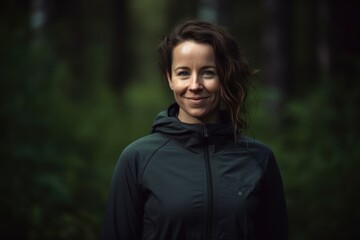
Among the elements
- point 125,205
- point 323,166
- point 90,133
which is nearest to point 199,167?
A: point 125,205

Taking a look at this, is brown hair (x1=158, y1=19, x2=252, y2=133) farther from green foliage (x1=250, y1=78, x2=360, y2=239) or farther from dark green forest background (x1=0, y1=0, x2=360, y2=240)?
green foliage (x1=250, y1=78, x2=360, y2=239)

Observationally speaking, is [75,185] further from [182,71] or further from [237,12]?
[237,12]

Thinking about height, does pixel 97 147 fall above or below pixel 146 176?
below

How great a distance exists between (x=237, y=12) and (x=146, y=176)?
1740 cm

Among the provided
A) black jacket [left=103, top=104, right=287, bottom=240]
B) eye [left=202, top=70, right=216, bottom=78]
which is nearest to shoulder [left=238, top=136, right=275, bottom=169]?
black jacket [left=103, top=104, right=287, bottom=240]

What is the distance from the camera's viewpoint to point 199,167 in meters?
3.16

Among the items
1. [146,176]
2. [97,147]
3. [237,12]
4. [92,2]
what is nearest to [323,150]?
[97,147]

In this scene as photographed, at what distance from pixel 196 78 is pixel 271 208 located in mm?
1002

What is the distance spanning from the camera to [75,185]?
7016 millimetres

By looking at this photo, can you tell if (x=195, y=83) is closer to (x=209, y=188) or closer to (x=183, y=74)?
(x=183, y=74)

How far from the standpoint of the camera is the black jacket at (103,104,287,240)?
3.04 m

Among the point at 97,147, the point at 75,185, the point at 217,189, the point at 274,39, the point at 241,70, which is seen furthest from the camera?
the point at 274,39

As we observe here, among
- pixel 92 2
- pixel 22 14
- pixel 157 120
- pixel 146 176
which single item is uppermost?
pixel 92 2

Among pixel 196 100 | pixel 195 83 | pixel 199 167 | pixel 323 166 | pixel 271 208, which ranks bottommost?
pixel 323 166
